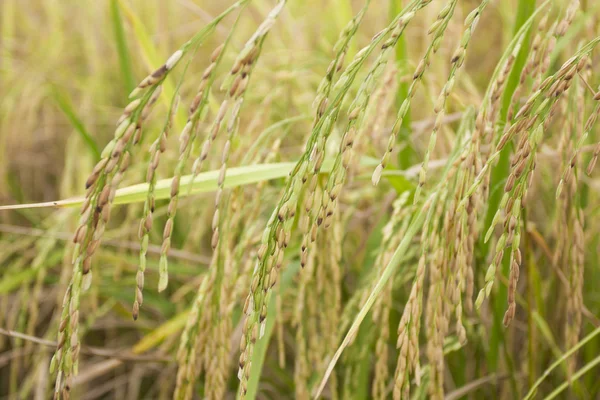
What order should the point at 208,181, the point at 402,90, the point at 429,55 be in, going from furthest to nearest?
the point at 402,90
the point at 208,181
the point at 429,55

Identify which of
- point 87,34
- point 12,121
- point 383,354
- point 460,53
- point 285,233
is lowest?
point 383,354

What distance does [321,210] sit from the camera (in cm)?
56

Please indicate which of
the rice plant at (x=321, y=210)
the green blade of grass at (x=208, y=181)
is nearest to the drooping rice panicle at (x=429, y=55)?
the rice plant at (x=321, y=210)

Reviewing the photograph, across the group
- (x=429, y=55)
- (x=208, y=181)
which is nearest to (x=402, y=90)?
(x=208, y=181)

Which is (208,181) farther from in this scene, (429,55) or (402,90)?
(402,90)

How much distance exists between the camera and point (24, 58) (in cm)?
242

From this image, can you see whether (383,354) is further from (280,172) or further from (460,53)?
(460,53)

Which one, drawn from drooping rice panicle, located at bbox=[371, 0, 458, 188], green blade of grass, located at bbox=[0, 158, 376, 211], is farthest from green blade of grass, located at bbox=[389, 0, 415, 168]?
drooping rice panicle, located at bbox=[371, 0, 458, 188]

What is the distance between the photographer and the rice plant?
0.53m

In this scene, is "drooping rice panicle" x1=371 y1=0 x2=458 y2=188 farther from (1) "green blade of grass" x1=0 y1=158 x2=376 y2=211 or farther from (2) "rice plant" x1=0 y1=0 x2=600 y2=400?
(1) "green blade of grass" x1=0 y1=158 x2=376 y2=211

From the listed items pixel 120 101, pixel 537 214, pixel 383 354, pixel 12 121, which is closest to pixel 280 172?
pixel 383 354

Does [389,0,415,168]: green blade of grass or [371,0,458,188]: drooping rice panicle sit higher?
[389,0,415,168]: green blade of grass

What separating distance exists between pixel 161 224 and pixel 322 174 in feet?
2.87

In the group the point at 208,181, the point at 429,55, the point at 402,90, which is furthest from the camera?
the point at 402,90
